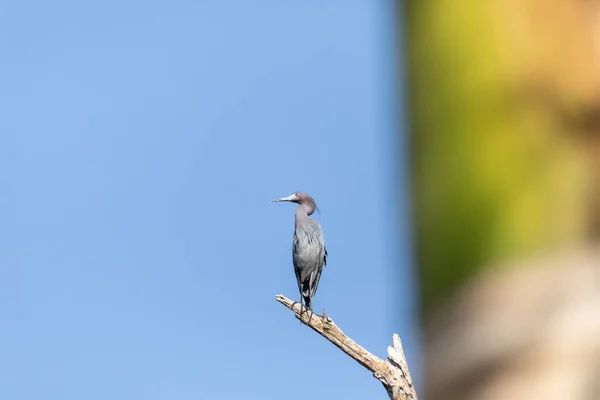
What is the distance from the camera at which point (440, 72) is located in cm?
82

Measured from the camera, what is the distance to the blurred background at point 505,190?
30.6 inches

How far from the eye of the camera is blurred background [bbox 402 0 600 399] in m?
0.78

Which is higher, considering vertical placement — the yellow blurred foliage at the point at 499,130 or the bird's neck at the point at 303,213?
the yellow blurred foliage at the point at 499,130

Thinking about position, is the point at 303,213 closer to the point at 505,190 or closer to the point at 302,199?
the point at 302,199

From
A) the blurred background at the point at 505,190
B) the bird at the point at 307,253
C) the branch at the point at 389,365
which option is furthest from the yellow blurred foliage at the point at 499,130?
the bird at the point at 307,253

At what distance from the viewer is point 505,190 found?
0.80 metres

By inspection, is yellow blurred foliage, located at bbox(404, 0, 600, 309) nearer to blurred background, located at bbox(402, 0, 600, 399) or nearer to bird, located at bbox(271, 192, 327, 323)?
blurred background, located at bbox(402, 0, 600, 399)

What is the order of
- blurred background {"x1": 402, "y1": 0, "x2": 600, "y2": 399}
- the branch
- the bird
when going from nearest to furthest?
1. blurred background {"x1": 402, "y1": 0, "x2": 600, "y2": 399}
2. the branch
3. the bird

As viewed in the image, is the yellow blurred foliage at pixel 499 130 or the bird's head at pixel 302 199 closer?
the yellow blurred foliage at pixel 499 130

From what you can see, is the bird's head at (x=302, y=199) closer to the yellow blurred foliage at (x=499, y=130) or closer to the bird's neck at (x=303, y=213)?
the bird's neck at (x=303, y=213)

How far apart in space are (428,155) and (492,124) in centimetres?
6

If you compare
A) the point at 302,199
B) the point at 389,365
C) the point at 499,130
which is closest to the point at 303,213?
the point at 302,199

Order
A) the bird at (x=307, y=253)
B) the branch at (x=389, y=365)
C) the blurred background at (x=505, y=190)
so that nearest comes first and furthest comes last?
1. the blurred background at (x=505, y=190)
2. the branch at (x=389, y=365)
3. the bird at (x=307, y=253)

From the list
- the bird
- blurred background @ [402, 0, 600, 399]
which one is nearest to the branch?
the bird
